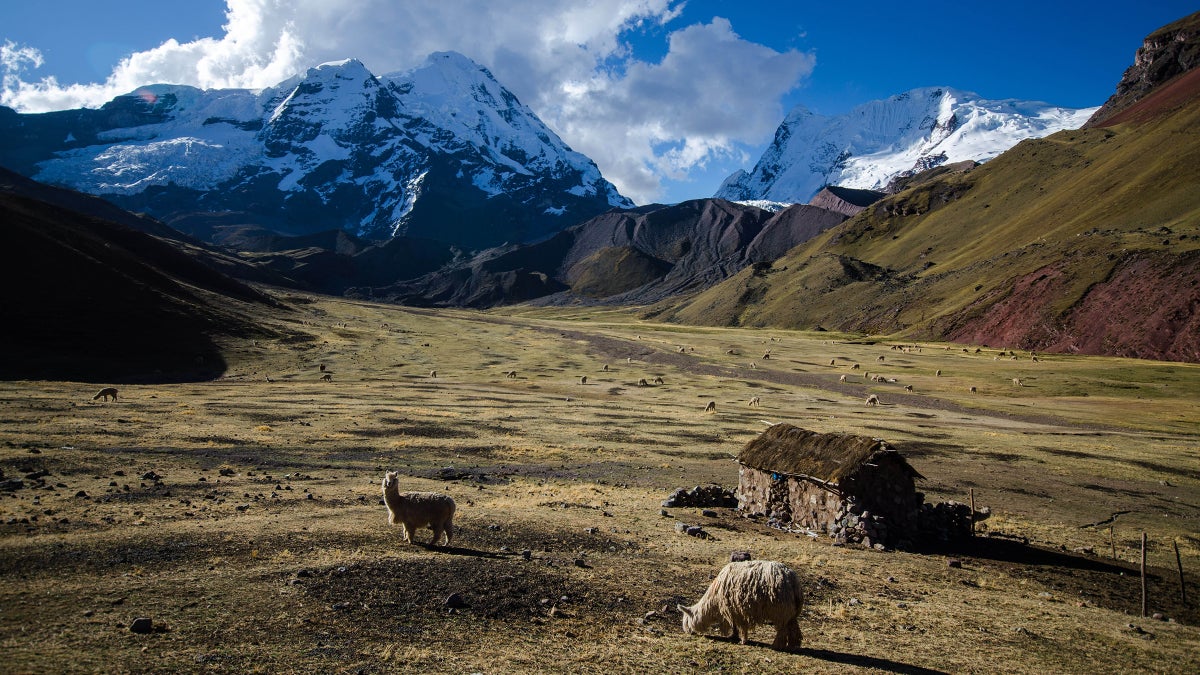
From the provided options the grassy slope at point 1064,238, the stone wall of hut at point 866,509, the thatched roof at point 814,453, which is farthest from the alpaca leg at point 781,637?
the grassy slope at point 1064,238

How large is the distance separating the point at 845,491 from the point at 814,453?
92.6 inches

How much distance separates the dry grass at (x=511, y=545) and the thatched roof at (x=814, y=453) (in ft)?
9.19

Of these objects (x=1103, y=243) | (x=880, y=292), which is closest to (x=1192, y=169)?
(x=1103, y=243)

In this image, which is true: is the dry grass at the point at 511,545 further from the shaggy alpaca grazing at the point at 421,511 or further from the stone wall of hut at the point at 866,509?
the stone wall of hut at the point at 866,509

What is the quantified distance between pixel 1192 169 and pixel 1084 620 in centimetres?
18256

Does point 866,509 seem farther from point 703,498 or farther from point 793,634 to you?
point 793,634

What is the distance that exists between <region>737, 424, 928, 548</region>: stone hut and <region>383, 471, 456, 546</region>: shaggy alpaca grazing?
14.8 metres

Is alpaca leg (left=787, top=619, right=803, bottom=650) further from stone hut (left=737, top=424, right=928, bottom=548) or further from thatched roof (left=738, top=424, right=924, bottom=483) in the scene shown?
thatched roof (left=738, top=424, right=924, bottom=483)

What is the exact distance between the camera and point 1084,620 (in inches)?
677

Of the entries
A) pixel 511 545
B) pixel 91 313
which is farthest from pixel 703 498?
pixel 91 313

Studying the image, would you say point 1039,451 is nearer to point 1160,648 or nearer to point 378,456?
point 1160,648

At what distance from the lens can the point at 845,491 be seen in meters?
25.6

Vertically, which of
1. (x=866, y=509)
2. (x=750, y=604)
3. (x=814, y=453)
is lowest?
(x=866, y=509)

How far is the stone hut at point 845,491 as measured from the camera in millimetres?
25406
